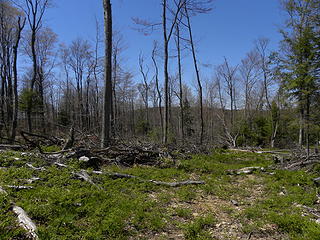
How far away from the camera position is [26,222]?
2.54 m

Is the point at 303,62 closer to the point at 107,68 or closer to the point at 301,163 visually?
the point at 301,163

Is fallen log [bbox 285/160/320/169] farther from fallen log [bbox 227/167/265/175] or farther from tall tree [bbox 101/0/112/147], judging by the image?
tall tree [bbox 101/0/112/147]

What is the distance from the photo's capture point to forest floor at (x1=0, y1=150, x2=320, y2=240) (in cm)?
279

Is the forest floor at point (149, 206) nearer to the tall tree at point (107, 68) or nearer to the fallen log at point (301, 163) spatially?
the fallen log at point (301, 163)

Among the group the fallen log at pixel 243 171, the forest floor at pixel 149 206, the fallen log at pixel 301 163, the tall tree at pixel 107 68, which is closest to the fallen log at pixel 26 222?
the forest floor at pixel 149 206

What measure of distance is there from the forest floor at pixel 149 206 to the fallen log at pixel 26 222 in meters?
0.06

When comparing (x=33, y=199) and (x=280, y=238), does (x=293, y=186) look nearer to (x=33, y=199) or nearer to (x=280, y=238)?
(x=280, y=238)

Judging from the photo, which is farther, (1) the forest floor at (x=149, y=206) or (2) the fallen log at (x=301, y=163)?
(2) the fallen log at (x=301, y=163)

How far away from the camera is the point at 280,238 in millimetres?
2846

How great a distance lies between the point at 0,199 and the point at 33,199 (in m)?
0.45

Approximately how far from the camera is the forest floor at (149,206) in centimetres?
279

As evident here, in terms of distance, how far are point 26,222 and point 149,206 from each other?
197 centimetres

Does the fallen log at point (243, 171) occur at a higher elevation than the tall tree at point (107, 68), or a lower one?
lower

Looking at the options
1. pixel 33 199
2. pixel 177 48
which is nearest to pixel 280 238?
pixel 33 199
